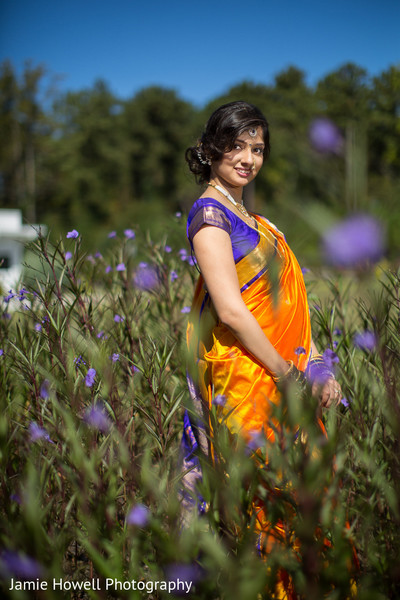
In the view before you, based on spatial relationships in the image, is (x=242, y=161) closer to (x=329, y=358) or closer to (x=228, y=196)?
(x=228, y=196)

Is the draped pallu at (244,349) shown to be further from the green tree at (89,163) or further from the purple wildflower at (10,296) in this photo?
the green tree at (89,163)

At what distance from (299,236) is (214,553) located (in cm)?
63

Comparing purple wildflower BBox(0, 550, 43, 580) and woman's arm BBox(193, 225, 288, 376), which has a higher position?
woman's arm BBox(193, 225, 288, 376)

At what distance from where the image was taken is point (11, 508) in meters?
1.14

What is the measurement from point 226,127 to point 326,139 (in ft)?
3.81

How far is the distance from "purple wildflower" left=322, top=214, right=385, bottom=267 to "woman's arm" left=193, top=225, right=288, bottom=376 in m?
0.88

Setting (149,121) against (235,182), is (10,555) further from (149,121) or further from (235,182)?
(149,121)

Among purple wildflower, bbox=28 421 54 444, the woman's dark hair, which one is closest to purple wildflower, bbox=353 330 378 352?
the woman's dark hair

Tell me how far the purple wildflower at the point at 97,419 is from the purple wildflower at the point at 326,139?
1031 mm

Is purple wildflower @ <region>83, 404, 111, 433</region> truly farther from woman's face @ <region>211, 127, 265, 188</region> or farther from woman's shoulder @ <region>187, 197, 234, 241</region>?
woman's face @ <region>211, 127, 265, 188</region>

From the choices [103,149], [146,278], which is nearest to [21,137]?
[103,149]

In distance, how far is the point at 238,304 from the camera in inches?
54.1

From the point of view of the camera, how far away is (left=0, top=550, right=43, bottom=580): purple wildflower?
94cm

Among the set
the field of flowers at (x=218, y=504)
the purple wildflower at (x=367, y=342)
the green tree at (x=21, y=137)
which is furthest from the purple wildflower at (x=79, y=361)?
the green tree at (x=21, y=137)
